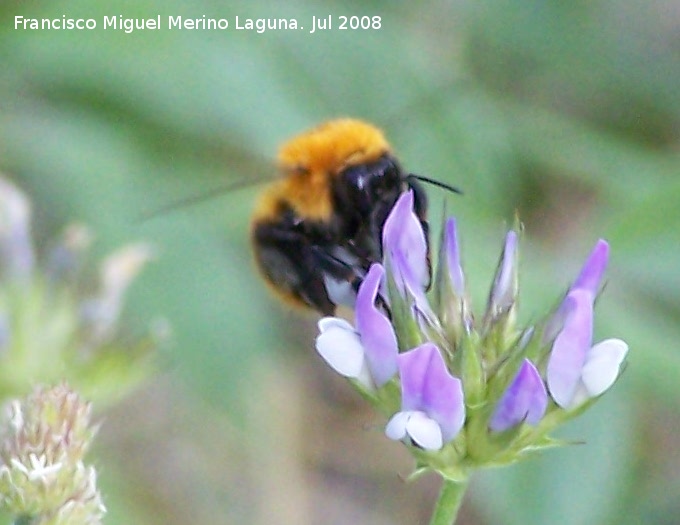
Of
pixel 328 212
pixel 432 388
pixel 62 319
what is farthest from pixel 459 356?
pixel 62 319

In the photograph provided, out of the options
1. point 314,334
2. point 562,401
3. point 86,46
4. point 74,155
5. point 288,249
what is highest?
point 562,401

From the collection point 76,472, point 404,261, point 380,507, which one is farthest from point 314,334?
point 76,472

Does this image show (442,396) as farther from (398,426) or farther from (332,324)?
(332,324)

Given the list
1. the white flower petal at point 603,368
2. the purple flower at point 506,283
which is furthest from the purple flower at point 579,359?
the purple flower at point 506,283

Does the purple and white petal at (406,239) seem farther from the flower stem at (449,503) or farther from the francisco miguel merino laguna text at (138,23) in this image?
the francisco miguel merino laguna text at (138,23)

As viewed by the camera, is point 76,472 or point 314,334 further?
point 314,334

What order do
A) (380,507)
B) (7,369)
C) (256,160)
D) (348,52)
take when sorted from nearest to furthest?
(7,369) < (256,160) < (348,52) < (380,507)

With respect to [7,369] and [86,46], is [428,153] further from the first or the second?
[7,369]
